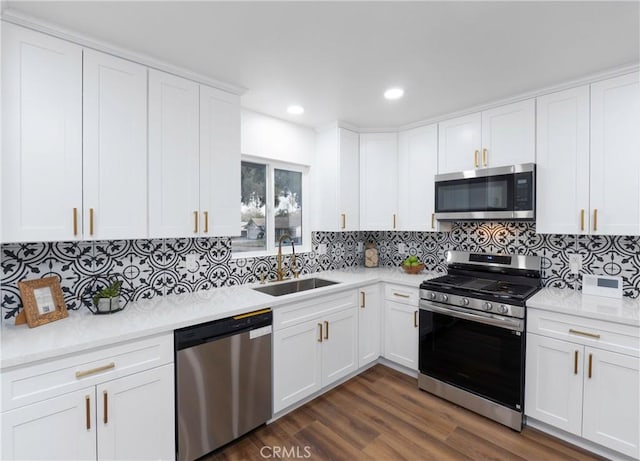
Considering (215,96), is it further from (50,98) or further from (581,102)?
(581,102)

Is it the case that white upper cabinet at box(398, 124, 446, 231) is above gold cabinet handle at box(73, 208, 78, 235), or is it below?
above

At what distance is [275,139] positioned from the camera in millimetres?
2947

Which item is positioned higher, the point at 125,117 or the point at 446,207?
the point at 125,117

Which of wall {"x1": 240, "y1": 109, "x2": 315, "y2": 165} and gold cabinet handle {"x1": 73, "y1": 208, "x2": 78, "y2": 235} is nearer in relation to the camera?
gold cabinet handle {"x1": 73, "y1": 208, "x2": 78, "y2": 235}

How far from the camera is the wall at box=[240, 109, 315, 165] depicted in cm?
274

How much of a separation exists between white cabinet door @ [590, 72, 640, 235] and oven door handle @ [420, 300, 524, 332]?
0.84 metres

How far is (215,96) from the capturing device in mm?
2215

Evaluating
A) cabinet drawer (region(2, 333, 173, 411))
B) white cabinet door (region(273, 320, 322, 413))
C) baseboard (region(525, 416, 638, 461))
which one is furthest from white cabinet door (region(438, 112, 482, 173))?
cabinet drawer (region(2, 333, 173, 411))

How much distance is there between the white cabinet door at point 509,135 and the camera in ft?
8.01

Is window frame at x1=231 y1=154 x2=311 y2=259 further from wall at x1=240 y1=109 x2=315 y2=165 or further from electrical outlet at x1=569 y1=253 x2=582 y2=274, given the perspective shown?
electrical outlet at x1=569 y1=253 x2=582 y2=274

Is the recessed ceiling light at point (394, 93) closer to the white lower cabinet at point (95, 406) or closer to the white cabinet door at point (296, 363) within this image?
the white cabinet door at point (296, 363)

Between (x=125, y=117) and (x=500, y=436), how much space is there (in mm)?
3169

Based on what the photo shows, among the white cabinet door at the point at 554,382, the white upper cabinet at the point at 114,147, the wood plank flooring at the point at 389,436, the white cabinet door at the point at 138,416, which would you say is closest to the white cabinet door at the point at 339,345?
the wood plank flooring at the point at 389,436

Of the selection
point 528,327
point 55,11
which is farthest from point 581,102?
point 55,11
